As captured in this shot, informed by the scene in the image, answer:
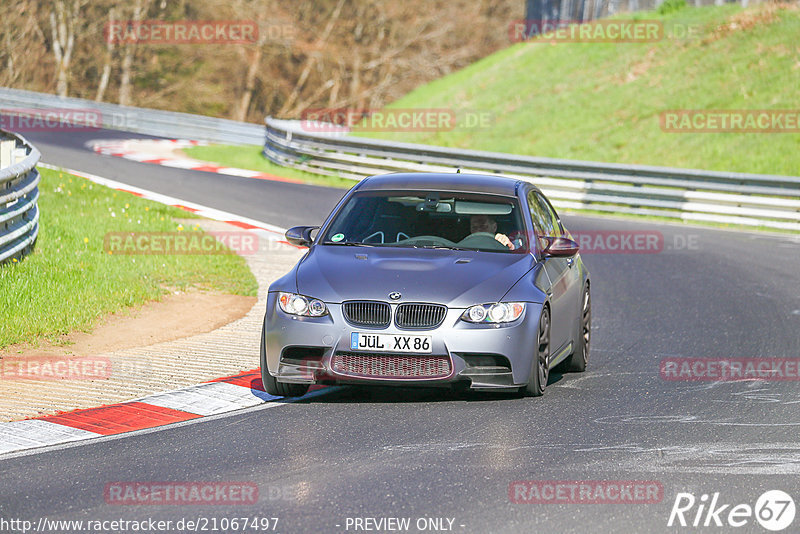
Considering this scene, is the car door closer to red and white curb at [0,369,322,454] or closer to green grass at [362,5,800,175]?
red and white curb at [0,369,322,454]

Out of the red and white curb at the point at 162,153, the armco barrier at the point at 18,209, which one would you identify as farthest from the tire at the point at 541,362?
the red and white curb at the point at 162,153

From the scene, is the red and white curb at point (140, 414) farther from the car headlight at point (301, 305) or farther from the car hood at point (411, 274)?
the car hood at point (411, 274)

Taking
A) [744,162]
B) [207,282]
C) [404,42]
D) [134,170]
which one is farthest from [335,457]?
[404,42]

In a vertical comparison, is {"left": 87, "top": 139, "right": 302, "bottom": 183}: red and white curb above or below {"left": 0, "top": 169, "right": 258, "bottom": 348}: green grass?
below

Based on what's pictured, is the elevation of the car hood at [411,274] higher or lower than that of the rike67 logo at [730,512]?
higher

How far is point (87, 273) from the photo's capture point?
13445 millimetres

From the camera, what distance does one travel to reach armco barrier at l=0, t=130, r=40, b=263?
41.4ft

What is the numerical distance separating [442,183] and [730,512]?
449cm

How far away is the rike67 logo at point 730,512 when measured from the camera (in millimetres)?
5691

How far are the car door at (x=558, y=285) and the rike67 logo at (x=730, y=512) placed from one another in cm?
295

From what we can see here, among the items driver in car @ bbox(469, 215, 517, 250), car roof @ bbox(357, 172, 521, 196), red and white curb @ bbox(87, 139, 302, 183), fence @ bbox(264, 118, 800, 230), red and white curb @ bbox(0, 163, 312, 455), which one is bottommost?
red and white curb @ bbox(87, 139, 302, 183)

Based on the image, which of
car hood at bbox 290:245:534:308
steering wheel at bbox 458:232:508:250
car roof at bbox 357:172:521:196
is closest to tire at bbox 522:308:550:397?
car hood at bbox 290:245:534:308

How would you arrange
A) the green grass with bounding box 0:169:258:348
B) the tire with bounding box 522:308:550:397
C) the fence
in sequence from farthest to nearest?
the fence < the green grass with bounding box 0:169:258:348 < the tire with bounding box 522:308:550:397

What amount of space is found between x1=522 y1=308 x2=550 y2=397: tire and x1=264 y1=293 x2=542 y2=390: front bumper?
10cm
